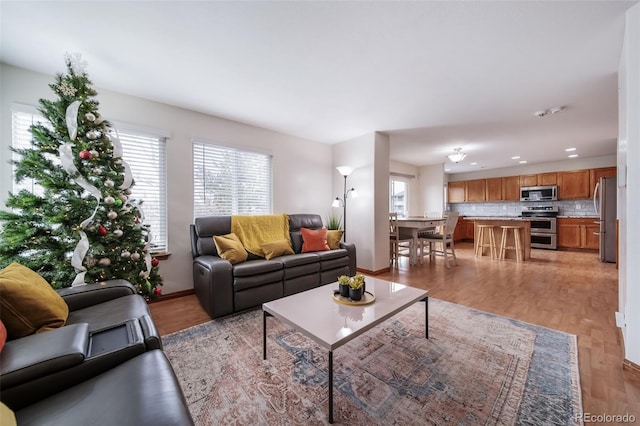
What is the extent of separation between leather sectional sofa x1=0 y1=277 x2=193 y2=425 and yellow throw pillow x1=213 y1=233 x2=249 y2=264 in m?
1.49

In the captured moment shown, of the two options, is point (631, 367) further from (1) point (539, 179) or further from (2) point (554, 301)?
(1) point (539, 179)

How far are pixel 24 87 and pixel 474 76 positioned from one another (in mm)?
4274

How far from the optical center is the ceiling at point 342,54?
159cm

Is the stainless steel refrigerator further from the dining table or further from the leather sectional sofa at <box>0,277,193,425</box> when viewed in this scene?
the leather sectional sofa at <box>0,277,193,425</box>

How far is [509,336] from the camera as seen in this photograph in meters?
2.02

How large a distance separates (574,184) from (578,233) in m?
1.22

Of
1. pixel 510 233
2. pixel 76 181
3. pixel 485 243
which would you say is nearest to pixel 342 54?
pixel 76 181

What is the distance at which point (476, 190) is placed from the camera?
7414 mm

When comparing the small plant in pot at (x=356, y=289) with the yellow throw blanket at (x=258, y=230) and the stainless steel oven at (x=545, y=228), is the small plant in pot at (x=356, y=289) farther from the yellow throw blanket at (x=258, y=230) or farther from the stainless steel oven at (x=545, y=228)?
the stainless steel oven at (x=545, y=228)

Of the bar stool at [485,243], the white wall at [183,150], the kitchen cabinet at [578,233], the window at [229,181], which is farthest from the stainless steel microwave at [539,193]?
the window at [229,181]

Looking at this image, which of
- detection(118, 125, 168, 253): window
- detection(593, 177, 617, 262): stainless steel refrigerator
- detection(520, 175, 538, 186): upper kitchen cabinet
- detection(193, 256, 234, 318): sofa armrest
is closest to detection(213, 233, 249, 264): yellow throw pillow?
detection(193, 256, 234, 318): sofa armrest

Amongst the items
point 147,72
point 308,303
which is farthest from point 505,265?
point 147,72

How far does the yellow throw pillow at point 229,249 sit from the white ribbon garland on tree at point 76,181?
111 centimetres

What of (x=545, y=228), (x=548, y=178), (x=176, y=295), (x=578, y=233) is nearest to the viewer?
(x=176, y=295)
